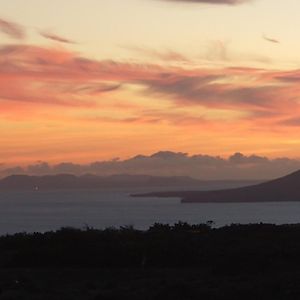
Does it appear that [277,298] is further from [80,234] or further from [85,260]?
[80,234]

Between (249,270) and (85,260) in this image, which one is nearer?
(249,270)

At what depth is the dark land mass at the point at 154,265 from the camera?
14914 mm

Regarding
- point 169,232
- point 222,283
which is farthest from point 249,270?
point 169,232

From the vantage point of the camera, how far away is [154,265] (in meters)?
19.9

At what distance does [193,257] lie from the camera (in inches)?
804

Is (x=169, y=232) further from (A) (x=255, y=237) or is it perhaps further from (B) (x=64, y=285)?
(B) (x=64, y=285)

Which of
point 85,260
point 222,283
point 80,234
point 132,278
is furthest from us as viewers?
point 80,234

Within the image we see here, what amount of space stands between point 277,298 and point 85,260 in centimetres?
748

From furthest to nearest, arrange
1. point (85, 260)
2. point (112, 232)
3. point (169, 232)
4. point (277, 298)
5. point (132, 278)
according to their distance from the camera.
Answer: point (169, 232) → point (112, 232) → point (85, 260) → point (132, 278) → point (277, 298)

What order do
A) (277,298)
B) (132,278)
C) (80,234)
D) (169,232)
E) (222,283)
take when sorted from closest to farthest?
(277,298) → (222,283) → (132,278) → (80,234) → (169,232)

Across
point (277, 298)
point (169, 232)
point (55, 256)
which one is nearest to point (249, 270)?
point (277, 298)

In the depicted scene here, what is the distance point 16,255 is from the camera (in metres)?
20.5

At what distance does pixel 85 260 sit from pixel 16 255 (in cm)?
211

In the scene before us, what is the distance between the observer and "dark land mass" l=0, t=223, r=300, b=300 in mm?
14914
